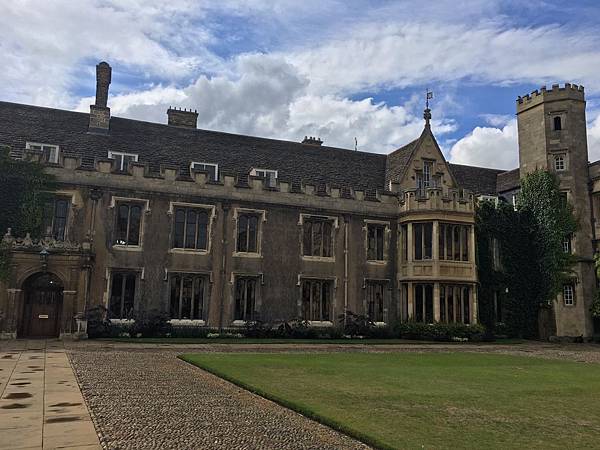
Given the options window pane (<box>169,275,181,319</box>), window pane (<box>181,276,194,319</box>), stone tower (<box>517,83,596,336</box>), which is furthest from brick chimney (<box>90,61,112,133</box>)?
stone tower (<box>517,83,596,336</box>)

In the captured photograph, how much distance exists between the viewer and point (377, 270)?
2925 centimetres

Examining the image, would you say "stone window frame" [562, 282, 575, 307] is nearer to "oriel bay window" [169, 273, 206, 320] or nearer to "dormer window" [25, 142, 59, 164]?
"oriel bay window" [169, 273, 206, 320]

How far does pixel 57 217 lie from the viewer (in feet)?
80.1

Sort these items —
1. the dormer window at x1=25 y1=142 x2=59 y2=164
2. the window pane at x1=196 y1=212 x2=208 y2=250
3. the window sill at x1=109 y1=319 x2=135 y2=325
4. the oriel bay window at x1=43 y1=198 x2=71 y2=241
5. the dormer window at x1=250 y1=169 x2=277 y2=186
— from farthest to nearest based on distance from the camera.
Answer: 1. the dormer window at x1=250 y1=169 x2=277 y2=186
2. the window pane at x1=196 y1=212 x2=208 y2=250
3. the dormer window at x1=25 y1=142 x2=59 y2=164
4. the window sill at x1=109 y1=319 x2=135 y2=325
5. the oriel bay window at x1=43 y1=198 x2=71 y2=241

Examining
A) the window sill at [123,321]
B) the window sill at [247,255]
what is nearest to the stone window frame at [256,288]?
the window sill at [247,255]

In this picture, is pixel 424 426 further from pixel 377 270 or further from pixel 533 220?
pixel 533 220

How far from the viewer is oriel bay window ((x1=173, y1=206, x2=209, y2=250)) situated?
1033 inches

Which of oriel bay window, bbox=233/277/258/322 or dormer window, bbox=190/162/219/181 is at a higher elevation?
dormer window, bbox=190/162/219/181

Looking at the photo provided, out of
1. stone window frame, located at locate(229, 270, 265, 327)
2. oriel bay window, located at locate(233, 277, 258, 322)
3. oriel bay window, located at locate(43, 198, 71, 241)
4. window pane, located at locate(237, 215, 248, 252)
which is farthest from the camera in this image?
window pane, located at locate(237, 215, 248, 252)

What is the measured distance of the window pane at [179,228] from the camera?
26156 mm

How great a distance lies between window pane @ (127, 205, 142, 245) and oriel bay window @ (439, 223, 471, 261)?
15.4 m

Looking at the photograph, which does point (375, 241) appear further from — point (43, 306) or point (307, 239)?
Answer: point (43, 306)

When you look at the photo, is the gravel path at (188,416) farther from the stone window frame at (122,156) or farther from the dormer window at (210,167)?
the dormer window at (210,167)

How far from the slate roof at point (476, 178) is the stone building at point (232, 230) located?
14.6 ft
